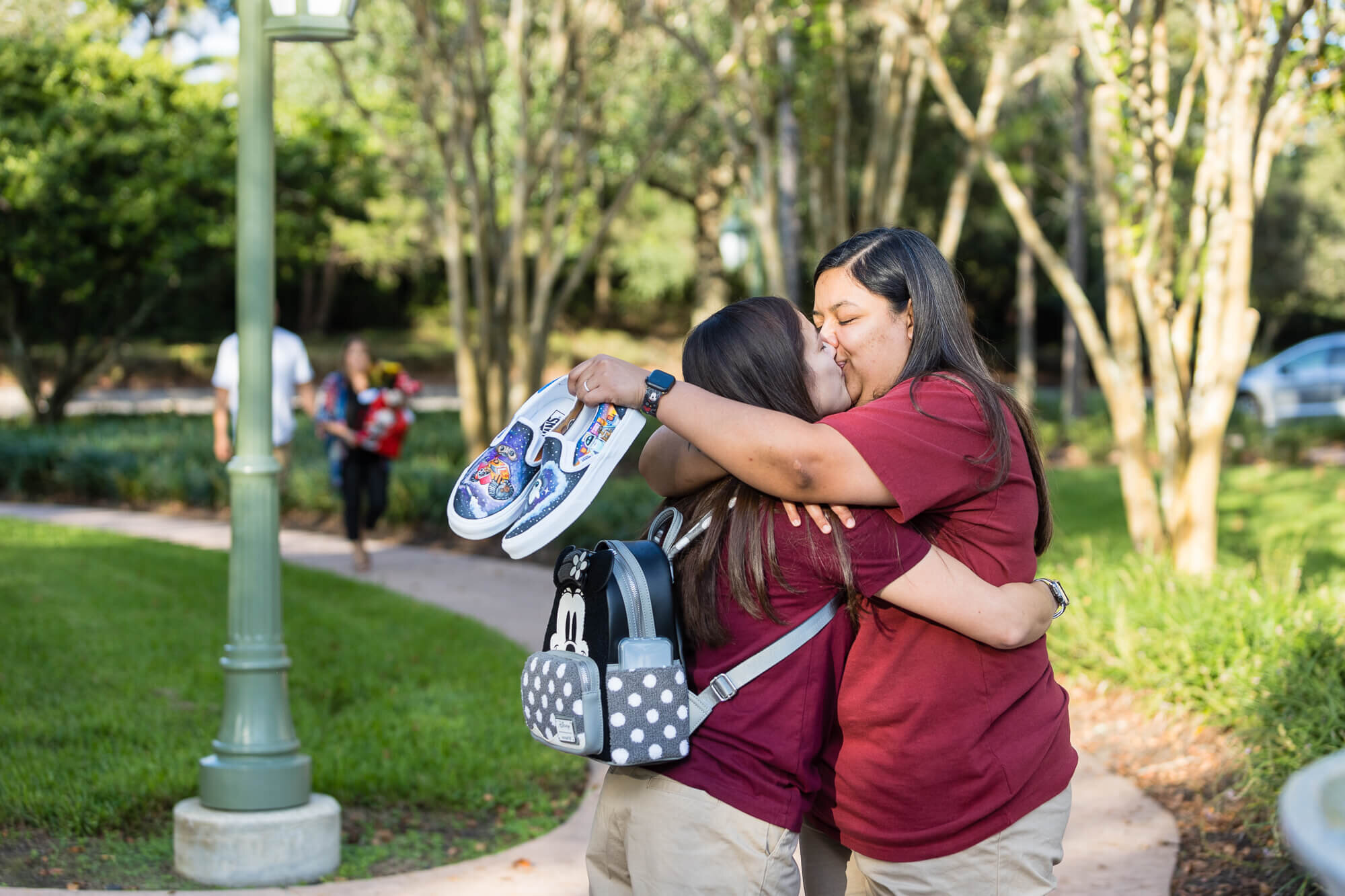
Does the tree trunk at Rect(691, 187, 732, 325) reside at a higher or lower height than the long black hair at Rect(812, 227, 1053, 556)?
higher

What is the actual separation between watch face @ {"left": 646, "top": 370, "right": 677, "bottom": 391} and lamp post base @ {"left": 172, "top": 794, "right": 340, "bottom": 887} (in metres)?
2.76

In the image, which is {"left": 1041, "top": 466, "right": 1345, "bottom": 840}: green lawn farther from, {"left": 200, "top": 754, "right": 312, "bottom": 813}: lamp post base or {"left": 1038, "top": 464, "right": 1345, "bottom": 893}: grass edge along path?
{"left": 200, "top": 754, "right": 312, "bottom": 813}: lamp post base

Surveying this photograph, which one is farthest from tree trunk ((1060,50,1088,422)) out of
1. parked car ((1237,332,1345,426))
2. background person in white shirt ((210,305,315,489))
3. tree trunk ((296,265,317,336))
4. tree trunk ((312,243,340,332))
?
tree trunk ((296,265,317,336))

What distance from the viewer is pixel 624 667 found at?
6.33ft

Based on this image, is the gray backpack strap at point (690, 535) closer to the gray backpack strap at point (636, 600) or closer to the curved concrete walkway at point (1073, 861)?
the gray backpack strap at point (636, 600)

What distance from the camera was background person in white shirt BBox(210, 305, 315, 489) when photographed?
9.07 metres

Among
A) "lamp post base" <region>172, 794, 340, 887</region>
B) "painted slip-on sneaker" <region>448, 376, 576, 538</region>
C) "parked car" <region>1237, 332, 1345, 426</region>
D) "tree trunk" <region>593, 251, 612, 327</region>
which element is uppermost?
"tree trunk" <region>593, 251, 612, 327</region>

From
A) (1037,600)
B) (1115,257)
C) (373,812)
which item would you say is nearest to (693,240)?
(1115,257)

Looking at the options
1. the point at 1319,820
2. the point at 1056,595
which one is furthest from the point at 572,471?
the point at 1319,820

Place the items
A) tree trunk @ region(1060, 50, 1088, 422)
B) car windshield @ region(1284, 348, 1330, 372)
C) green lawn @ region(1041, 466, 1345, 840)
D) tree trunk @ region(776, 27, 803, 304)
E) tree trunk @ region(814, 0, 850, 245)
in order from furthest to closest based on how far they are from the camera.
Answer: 1. car windshield @ region(1284, 348, 1330, 372)
2. tree trunk @ region(1060, 50, 1088, 422)
3. tree trunk @ region(776, 27, 803, 304)
4. tree trunk @ region(814, 0, 850, 245)
5. green lawn @ region(1041, 466, 1345, 840)

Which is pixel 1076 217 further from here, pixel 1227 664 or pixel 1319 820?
pixel 1319 820

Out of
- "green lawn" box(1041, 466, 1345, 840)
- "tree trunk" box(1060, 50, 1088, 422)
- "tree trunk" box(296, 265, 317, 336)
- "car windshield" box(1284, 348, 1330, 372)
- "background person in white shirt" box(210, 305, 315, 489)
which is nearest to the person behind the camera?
"green lawn" box(1041, 466, 1345, 840)

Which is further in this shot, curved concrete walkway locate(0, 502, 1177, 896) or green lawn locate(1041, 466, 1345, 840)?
green lawn locate(1041, 466, 1345, 840)

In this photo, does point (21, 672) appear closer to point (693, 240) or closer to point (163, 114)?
point (163, 114)
